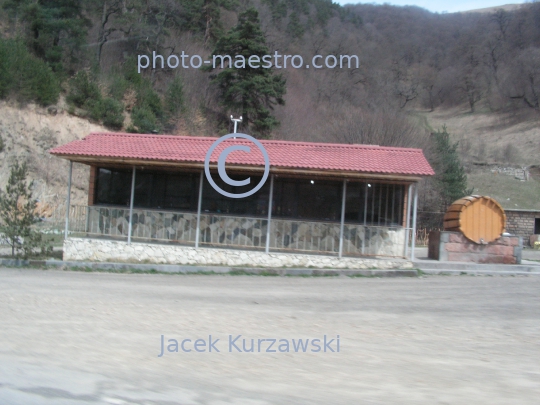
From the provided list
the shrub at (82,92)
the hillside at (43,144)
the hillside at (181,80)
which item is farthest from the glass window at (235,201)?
the shrub at (82,92)

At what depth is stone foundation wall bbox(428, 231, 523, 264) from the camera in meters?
17.9

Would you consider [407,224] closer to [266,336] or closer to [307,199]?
[307,199]

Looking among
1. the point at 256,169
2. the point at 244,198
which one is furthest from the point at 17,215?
the point at 256,169

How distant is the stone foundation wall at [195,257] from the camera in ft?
54.9

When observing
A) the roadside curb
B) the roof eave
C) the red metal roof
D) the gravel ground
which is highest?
the red metal roof

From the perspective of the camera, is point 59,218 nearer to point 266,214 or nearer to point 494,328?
point 266,214

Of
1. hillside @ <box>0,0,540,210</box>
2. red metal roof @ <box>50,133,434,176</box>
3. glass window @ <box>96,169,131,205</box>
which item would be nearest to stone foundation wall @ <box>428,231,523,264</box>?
red metal roof @ <box>50,133,434,176</box>

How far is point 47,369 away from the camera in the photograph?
6.02 metres

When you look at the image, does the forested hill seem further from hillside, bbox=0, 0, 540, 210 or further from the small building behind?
the small building behind

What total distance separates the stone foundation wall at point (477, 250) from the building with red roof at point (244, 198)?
1.40m

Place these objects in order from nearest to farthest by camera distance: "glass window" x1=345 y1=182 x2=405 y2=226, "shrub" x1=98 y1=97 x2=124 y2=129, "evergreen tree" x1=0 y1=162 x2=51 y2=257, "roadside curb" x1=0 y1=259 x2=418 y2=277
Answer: "roadside curb" x1=0 y1=259 x2=418 y2=277, "evergreen tree" x1=0 y1=162 x2=51 y2=257, "glass window" x1=345 y1=182 x2=405 y2=226, "shrub" x1=98 y1=97 x2=124 y2=129

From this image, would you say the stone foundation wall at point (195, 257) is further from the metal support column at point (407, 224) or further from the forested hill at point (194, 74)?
the forested hill at point (194, 74)

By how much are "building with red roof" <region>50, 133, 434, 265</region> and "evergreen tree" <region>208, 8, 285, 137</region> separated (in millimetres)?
9427

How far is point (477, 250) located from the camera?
17.9 m
